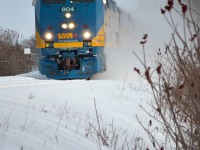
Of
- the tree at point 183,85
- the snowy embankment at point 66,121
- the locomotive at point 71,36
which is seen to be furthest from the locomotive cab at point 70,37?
the tree at point 183,85

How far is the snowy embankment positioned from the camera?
15.0 feet

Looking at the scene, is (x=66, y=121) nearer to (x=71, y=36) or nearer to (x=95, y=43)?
(x=95, y=43)

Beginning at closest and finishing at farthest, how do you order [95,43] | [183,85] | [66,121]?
[183,85] → [66,121] → [95,43]

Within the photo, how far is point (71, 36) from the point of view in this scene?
15.0m

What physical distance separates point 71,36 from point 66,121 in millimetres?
9187

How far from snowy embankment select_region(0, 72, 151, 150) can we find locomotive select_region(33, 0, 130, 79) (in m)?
4.70

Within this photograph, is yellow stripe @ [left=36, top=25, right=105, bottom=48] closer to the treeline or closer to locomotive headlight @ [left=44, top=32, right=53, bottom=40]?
locomotive headlight @ [left=44, top=32, right=53, bottom=40]

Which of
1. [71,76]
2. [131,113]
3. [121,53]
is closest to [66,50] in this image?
[71,76]

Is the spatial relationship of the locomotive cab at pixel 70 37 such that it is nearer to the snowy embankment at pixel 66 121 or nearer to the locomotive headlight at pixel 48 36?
the locomotive headlight at pixel 48 36

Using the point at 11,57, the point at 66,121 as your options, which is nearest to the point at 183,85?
the point at 66,121

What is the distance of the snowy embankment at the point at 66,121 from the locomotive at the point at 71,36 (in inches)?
185

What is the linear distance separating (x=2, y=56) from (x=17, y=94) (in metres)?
15.1

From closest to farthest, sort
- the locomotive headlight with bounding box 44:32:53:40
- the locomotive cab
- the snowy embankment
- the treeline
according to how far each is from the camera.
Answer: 1. the snowy embankment
2. the locomotive cab
3. the locomotive headlight with bounding box 44:32:53:40
4. the treeline

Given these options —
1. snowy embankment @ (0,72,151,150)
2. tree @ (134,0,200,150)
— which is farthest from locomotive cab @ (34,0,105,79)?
tree @ (134,0,200,150)
